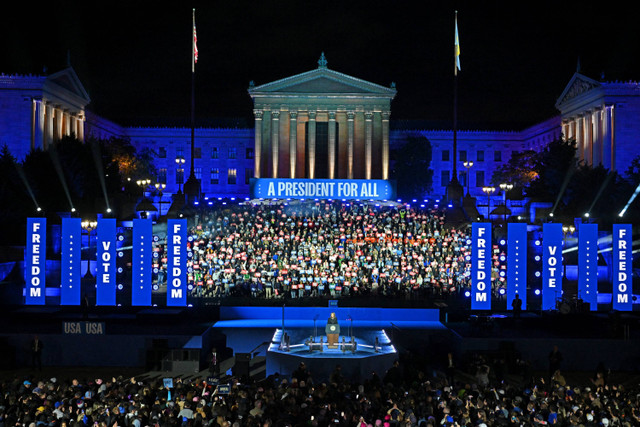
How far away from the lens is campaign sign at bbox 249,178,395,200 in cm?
5569

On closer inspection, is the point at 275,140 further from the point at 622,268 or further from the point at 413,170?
the point at 622,268

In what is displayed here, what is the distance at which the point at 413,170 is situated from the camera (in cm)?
7806

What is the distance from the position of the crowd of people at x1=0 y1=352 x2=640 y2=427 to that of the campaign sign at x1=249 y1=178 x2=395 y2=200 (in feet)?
125

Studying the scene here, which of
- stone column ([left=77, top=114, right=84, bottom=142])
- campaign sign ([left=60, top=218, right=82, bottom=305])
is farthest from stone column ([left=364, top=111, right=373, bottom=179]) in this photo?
campaign sign ([left=60, top=218, right=82, bottom=305])

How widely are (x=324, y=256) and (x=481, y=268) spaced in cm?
950

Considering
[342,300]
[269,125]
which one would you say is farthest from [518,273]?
[269,125]

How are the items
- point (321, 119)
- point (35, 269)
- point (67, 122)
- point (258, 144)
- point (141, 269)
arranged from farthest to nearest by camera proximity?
point (321, 119), point (258, 144), point (67, 122), point (141, 269), point (35, 269)

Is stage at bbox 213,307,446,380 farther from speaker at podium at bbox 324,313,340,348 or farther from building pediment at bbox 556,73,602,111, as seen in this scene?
building pediment at bbox 556,73,602,111

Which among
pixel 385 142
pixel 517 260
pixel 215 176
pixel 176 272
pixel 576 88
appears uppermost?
pixel 576 88

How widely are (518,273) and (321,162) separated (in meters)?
48.9

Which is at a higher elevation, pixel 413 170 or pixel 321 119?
pixel 321 119

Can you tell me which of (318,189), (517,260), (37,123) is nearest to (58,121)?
(37,123)

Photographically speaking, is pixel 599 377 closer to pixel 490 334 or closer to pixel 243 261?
pixel 490 334

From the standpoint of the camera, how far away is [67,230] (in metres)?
29.7
